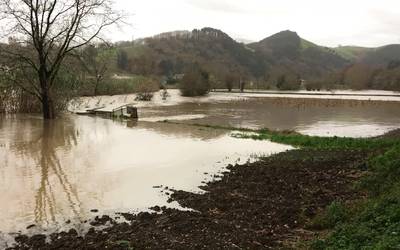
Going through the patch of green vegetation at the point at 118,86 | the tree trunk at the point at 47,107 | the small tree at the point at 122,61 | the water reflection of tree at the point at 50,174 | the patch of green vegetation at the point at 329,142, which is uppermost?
the small tree at the point at 122,61

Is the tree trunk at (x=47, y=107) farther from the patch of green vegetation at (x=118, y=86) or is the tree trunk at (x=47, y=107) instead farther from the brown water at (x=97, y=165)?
the patch of green vegetation at (x=118, y=86)

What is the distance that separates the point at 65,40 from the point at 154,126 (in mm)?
8421

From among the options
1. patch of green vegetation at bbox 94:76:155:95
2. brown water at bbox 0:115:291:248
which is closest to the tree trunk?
brown water at bbox 0:115:291:248

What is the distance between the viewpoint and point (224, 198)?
11281 mm

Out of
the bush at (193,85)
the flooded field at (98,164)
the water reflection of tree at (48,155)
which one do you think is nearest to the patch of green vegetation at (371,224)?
the flooded field at (98,164)

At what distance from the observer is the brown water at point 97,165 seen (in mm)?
11031

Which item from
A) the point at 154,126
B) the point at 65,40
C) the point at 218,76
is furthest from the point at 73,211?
the point at 218,76

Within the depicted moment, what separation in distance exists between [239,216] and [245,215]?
5.8 inches

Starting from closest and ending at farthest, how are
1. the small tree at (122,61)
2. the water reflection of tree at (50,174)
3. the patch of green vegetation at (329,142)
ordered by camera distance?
1. the water reflection of tree at (50,174)
2. the patch of green vegetation at (329,142)
3. the small tree at (122,61)

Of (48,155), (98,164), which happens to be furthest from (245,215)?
(48,155)

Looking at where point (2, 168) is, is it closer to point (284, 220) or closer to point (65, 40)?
point (284, 220)

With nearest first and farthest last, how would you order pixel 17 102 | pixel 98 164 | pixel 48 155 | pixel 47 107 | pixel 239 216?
1. pixel 239 216
2. pixel 98 164
3. pixel 48 155
4. pixel 47 107
5. pixel 17 102

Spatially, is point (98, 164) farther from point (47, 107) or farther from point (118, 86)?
point (118, 86)

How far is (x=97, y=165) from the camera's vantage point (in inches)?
639
